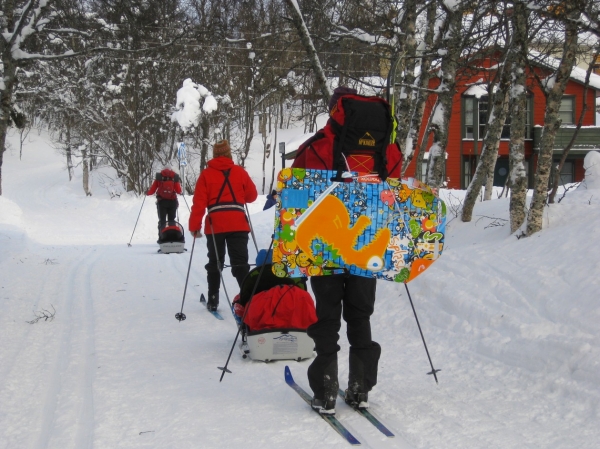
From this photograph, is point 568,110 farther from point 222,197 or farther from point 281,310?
point 281,310

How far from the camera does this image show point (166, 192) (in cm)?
1580

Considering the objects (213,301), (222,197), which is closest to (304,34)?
(222,197)

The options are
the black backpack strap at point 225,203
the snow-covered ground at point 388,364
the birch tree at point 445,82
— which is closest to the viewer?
the snow-covered ground at point 388,364

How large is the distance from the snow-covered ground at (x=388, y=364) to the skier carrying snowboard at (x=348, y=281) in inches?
8.7

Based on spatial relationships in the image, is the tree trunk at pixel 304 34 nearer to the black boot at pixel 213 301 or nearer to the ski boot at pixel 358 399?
the black boot at pixel 213 301

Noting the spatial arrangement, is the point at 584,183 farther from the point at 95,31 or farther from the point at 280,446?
the point at 95,31

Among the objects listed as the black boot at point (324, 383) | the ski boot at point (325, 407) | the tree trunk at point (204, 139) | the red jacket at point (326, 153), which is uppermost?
the tree trunk at point (204, 139)

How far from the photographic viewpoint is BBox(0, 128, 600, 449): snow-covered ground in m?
3.98

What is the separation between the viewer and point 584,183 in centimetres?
893

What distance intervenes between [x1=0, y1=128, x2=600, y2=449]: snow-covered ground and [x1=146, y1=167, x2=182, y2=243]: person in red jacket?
611 cm

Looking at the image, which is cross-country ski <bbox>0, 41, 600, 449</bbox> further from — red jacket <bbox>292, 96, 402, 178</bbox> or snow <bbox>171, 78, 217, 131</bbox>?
snow <bbox>171, 78, 217, 131</bbox>

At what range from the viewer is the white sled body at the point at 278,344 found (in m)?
5.60

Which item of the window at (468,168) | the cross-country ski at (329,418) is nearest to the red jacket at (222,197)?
the cross-country ski at (329,418)

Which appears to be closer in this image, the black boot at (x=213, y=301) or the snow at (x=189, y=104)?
the black boot at (x=213, y=301)
